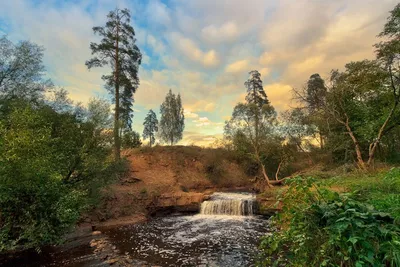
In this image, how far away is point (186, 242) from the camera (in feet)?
29.7

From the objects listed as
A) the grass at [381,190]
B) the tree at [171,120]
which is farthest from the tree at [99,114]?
the tree at [171,120]

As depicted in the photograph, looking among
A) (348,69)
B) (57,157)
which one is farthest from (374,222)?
(348,69)

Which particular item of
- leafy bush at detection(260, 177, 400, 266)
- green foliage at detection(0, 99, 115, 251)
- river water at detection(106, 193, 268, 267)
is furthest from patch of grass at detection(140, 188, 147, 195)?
leafy bush at detection(260, 177, 400, 266)

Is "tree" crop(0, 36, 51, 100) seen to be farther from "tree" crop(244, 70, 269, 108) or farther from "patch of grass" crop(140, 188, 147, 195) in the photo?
"tree" crop(244, 70, 269, 108)

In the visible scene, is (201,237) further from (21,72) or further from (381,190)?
(21,72)

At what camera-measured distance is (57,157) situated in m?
8.73

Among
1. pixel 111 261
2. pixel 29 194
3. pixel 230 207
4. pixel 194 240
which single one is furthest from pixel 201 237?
pixel 29 194

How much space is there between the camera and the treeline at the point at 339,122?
1400cm

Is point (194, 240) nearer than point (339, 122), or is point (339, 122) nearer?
point (194, 240)

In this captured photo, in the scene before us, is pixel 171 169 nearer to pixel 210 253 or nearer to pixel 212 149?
pixel 212 149

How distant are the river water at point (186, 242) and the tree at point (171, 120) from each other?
794 inches

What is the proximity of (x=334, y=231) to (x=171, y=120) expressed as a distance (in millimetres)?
31850

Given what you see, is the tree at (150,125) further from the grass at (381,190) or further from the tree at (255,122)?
the grass at (381,190)

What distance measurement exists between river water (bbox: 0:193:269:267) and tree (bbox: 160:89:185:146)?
20.2 m
